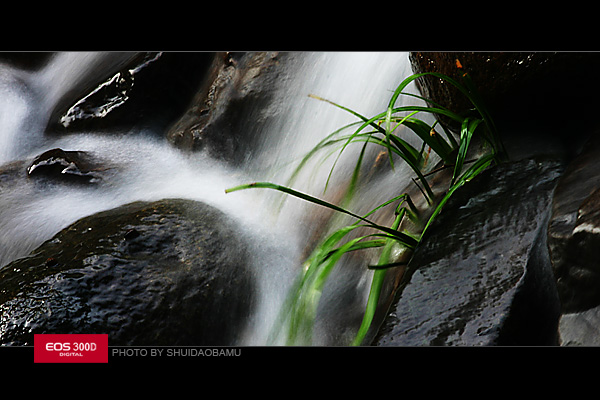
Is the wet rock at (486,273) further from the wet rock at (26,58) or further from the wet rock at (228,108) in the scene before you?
the wet rock at (26,58)

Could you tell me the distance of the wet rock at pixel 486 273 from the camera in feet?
3.29

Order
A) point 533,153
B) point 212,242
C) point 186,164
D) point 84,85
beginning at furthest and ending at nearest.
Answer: point 84,85, point 186,164, point 212,242, point 533,153

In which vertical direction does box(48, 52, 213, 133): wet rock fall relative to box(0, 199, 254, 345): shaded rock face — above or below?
above

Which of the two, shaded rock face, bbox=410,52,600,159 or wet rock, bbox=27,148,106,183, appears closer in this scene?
shaded rock face, bbox=410,52,600,159

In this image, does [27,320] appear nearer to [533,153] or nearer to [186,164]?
[186,164]

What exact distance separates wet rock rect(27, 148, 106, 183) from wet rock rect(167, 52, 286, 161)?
254 mm

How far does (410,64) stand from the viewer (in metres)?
1.50

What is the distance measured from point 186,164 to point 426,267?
851 mm

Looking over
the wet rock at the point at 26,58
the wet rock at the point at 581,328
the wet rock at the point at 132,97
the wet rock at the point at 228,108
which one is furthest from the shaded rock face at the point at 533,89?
the wet rock at the point at 26,58

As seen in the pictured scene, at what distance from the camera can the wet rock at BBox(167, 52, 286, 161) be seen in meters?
1.67
